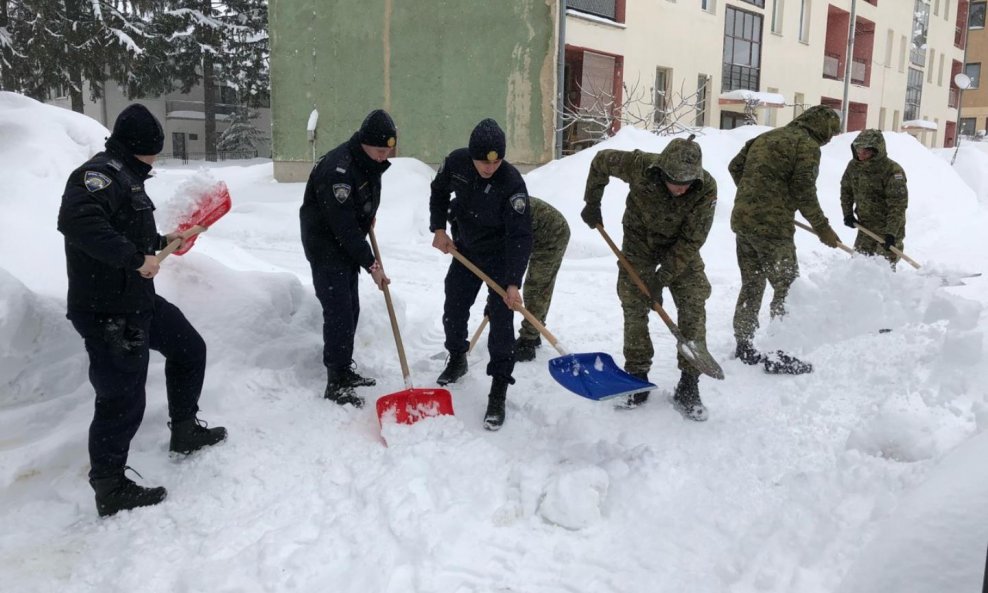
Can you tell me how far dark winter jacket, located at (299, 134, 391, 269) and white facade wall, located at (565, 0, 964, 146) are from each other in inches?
437

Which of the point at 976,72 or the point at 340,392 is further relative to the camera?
the point at 976,72

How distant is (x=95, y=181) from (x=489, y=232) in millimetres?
1972

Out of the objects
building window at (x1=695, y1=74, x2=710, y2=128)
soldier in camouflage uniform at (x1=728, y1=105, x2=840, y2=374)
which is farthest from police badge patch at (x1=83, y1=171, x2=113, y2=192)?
building window at (x1=695, y1=74, x2=710, y2=128)

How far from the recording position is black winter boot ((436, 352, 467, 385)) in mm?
4305

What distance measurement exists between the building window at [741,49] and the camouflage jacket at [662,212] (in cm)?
1660

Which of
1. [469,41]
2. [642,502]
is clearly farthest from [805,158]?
[469,41]

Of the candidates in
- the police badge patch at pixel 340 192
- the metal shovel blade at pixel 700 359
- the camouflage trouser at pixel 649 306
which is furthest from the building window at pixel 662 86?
the police badge patch at pixel 340 192

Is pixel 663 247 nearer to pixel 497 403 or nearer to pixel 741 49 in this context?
pixel 497 403

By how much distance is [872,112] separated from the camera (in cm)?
2789

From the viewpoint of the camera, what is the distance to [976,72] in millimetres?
40625

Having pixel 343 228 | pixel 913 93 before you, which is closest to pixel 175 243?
pixel 343 228

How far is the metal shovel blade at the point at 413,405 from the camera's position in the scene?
356cm

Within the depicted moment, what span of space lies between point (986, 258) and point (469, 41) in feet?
32.0

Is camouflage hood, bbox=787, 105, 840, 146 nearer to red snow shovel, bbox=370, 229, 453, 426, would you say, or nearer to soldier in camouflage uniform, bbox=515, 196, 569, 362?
soldier in camouflage uniform, bbox=515, 196, 569, 362
